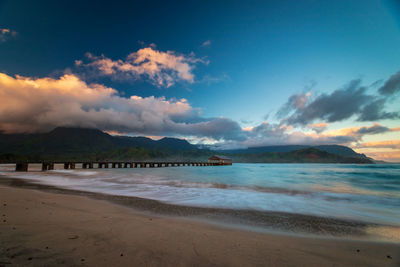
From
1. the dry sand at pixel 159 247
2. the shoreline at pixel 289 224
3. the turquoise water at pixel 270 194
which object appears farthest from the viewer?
the turquoise water at pixel 270 194

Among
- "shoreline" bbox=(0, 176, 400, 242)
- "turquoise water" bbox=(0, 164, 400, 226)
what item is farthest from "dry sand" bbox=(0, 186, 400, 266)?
"turquoise water" bbox=(0, 164, 400, 226)

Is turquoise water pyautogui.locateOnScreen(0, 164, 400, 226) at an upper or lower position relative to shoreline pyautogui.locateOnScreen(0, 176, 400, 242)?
lower

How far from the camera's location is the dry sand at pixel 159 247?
9.83 feet

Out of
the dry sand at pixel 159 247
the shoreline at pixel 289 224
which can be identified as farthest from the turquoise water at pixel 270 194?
the dry sand at pixel 159 247

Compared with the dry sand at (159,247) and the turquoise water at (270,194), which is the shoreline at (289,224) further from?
the turquoise water at (270,194)

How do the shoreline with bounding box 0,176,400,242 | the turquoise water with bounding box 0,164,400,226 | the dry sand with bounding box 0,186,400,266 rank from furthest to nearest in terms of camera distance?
1. the turquoise water with bounding box 0,164,400,226
2. the shoreline with bounding box 0,176,400,242
3. the dry sand with bounding box 0,186,400,266

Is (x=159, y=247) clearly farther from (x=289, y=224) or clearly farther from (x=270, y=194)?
(x=270, y=194)

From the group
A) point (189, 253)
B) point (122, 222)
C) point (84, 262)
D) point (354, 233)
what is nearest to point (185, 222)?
point (122, 222)

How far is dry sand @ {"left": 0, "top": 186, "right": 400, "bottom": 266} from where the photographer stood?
3.00m

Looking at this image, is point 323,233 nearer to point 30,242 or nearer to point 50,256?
point 50,256

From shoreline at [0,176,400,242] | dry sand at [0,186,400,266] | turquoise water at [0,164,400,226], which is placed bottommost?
turquoise water at [0,164,400,226]

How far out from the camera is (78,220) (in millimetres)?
5203

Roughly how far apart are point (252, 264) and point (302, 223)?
4.19 metres

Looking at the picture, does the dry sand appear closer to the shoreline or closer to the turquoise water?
the shoreline
